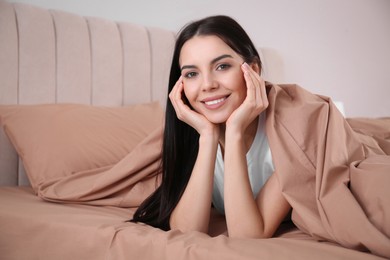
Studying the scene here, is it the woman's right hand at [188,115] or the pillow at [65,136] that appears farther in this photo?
the pillow at [65,136]

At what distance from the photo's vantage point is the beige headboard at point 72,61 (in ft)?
6.30

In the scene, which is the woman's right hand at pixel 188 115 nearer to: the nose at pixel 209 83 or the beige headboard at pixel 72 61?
the nose at pixel 209 83

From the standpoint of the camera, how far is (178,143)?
142 cm

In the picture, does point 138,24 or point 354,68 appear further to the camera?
point 354,68

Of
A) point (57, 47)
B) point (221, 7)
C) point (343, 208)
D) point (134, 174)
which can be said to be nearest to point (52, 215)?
point (134, 174)

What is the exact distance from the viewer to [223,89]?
1.28 meters

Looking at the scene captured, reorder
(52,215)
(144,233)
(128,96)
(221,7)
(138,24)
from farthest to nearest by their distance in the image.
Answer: (221,7) → (138,24) → (128,96) → (52,215) → (144,233)

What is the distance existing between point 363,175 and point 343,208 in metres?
0.08

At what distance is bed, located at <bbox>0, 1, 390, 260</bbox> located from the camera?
1025mm

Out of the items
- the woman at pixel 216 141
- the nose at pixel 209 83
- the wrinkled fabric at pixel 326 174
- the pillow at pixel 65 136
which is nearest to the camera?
the wrinkled fabric at pixel 326 174

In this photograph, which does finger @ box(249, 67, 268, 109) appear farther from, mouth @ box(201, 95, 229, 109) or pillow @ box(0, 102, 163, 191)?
pillow @ box(0, 102, 163, 191)

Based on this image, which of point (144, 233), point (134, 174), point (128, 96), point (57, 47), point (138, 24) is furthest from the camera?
point (138, 24)

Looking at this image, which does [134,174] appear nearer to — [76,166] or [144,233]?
[76,166]

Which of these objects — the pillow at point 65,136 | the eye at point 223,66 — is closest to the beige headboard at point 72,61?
the pillow at point 65,136
